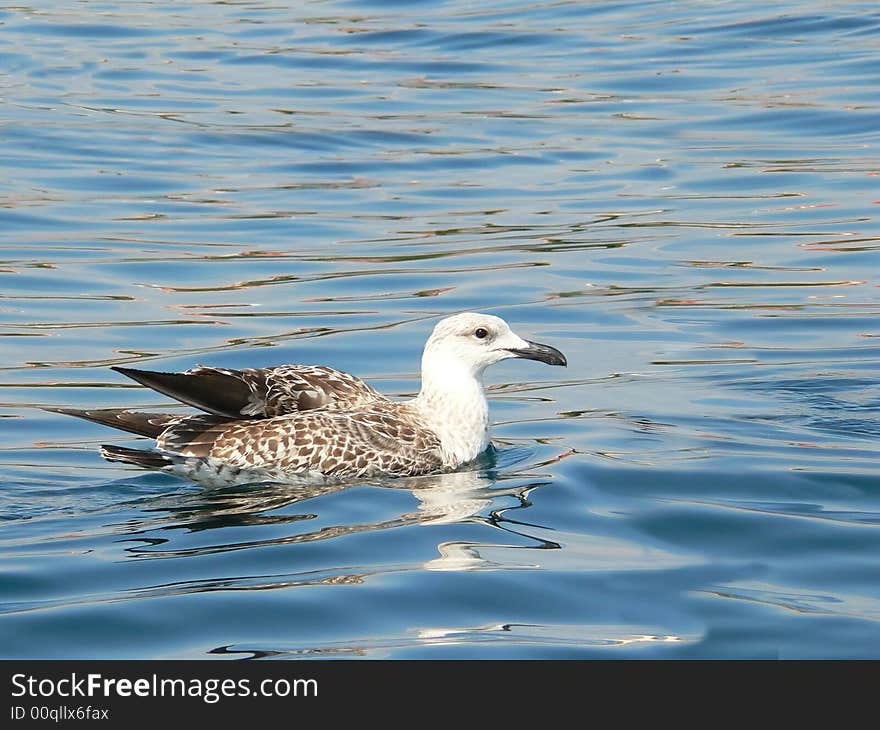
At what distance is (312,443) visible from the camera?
9539 mm

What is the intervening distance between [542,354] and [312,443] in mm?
1371

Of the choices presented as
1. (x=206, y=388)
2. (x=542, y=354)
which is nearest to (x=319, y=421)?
(x=206, y=388)

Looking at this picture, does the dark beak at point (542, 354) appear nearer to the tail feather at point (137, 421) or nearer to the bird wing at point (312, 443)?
the bird wing at point (312, 443)

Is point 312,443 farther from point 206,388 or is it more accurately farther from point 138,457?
point 138,457

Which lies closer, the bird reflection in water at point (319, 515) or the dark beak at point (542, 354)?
the bird reflection in water at point (319, 515)

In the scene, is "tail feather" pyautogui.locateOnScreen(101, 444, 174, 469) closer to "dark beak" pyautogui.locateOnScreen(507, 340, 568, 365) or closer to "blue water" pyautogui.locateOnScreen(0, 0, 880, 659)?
"blue water" pyautogui.locateOnScreen(0, 0, 880, 659)

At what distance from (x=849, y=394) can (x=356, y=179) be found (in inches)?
357

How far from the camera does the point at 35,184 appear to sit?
18.7 metres

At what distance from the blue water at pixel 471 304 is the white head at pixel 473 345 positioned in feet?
1.84

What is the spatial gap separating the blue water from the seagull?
0.17 metres

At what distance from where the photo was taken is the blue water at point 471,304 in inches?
294

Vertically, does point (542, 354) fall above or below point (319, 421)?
above

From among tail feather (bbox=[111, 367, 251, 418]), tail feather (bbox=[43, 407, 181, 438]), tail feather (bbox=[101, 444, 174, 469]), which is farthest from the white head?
tail feather (bbox=[101, 444, 174, 469])

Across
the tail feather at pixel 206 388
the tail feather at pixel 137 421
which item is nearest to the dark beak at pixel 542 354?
the tail feather at pixel 206 388
